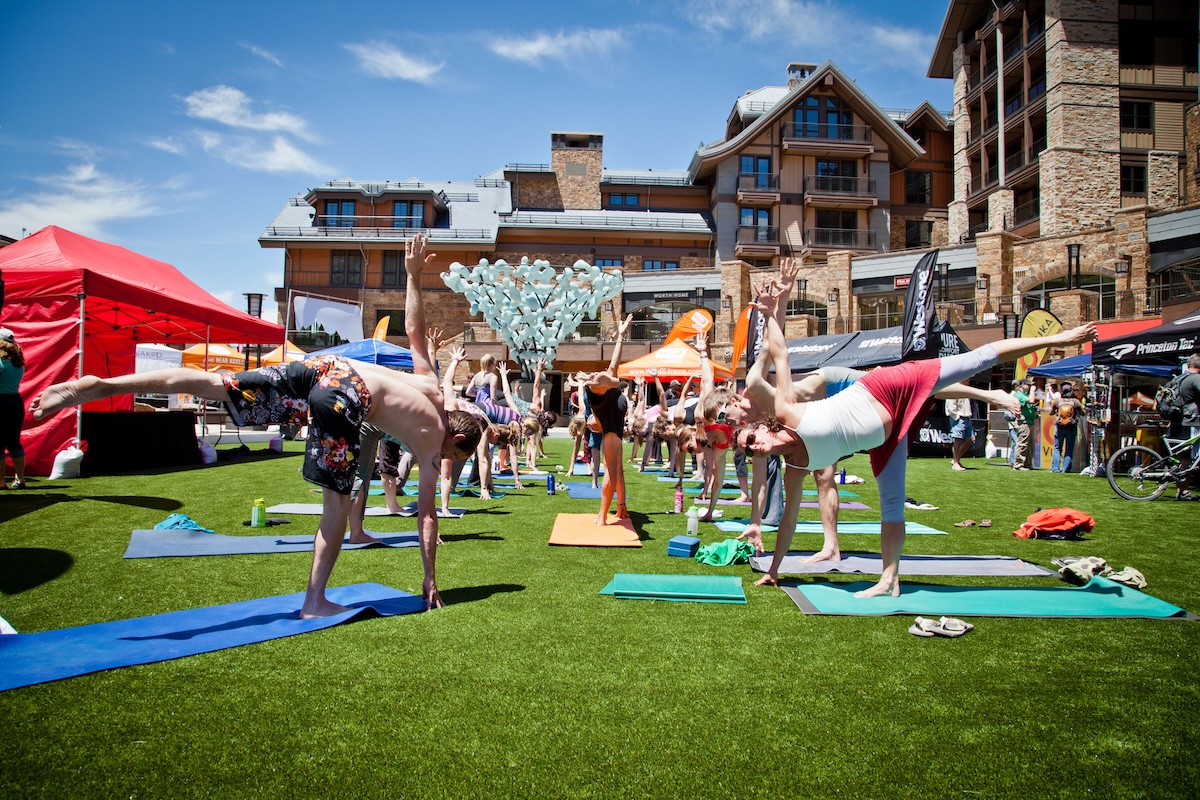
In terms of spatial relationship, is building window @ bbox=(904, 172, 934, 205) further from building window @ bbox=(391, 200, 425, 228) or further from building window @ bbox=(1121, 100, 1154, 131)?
building window @ bbox=(391, 200, 425, 228)

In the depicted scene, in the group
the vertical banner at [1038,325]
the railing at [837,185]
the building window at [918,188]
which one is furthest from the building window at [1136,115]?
the vertical banner at [1038,325]

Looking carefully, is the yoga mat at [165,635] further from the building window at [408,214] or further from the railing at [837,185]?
the railing at [837,185]

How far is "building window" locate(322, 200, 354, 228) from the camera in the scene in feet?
148

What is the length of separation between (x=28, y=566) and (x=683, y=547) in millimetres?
5385

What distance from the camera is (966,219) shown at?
43.0 m

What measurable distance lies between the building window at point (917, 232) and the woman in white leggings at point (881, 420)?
45.5 m

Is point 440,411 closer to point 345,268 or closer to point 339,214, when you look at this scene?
point 345,268

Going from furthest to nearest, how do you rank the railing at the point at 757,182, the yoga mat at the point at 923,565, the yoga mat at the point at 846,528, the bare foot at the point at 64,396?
the railing at the point at 757,182, the yoga mat at the point at 846,528, the yoga mat at the point at 923,565, the bare foot at the point at 64,396

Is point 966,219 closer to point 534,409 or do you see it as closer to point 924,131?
point 924,131

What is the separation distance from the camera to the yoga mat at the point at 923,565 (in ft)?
20.4

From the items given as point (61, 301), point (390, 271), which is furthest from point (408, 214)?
point (61, 301)

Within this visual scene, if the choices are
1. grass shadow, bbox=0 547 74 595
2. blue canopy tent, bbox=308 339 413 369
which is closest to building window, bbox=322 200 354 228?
blue canopy tent, bbox=308 339 413 369

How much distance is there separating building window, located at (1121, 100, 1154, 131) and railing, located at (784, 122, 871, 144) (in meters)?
12.9

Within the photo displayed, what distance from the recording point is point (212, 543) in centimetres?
691
